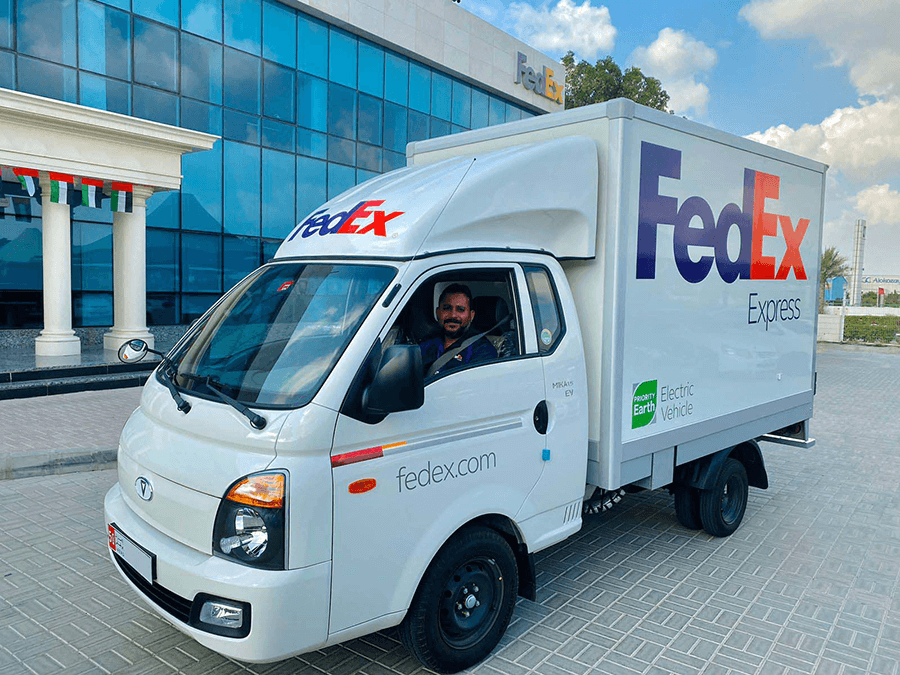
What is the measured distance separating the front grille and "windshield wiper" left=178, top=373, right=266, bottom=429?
842 mm

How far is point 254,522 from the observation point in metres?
2.81

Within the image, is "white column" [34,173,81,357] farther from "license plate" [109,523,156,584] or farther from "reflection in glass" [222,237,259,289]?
"license plate" [109,523,156,584]

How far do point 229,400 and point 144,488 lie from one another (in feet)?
2.31

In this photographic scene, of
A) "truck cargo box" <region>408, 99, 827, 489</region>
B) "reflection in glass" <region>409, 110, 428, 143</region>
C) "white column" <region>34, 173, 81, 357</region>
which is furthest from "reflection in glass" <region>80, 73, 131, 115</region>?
"truck cargo box" <region>408, 99, 827, 489</region>

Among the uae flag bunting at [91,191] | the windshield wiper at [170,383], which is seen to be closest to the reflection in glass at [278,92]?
the uae flag bunting at [91,191]

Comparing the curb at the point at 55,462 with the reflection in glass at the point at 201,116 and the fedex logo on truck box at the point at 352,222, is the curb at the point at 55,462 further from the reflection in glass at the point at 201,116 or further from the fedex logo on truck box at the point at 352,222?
the reflection in glass at the point at 201,116

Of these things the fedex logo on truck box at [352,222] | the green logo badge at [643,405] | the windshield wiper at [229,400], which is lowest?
the green logo badge at [643,405]

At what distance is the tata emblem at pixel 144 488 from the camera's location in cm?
322

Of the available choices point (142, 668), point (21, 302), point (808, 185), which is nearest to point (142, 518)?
point (142, 668)

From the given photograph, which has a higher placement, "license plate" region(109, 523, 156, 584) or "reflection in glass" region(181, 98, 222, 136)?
"reflection in glass" region(181, 98, 222, 136)

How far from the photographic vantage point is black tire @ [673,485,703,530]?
5.54 metres

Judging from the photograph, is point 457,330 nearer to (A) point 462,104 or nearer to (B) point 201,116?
(B) point 201,116

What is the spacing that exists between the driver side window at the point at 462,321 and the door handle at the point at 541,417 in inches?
13.1

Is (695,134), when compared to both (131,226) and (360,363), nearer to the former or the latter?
(360,363)
